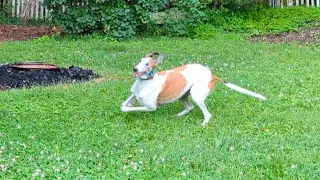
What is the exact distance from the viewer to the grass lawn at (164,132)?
482 centimetres

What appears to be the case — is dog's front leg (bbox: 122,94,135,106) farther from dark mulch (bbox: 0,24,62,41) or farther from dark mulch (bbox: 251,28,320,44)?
dark mulch (bbox: 0,24,62,41)

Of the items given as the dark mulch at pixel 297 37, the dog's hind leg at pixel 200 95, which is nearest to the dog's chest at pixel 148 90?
the dog's hind leg at pixel 200 95

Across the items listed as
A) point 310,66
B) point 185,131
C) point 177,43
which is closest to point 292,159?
point 185,131

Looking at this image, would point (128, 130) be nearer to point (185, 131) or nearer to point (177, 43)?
point (185, 131)

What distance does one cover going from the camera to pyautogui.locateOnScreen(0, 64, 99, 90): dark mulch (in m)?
8.33

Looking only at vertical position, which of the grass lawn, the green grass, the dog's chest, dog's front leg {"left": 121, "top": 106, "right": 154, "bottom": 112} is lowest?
the grass lawn

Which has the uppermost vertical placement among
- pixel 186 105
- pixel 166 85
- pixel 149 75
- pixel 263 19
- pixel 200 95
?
pixel 263 19

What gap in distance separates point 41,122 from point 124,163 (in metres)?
1.64

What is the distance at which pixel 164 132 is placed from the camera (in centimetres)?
595

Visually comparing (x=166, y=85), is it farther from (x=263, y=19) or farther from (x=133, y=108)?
(x=263, y=19)

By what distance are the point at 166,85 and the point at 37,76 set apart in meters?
2.96

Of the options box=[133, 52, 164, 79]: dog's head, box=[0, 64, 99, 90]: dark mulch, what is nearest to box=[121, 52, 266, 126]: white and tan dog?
box=[133, 52, 164, 79]: dog's head

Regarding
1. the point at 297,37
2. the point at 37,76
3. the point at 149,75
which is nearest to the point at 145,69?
the point at 149,75

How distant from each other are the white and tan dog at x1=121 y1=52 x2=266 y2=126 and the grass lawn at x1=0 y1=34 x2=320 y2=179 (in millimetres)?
A: 202
